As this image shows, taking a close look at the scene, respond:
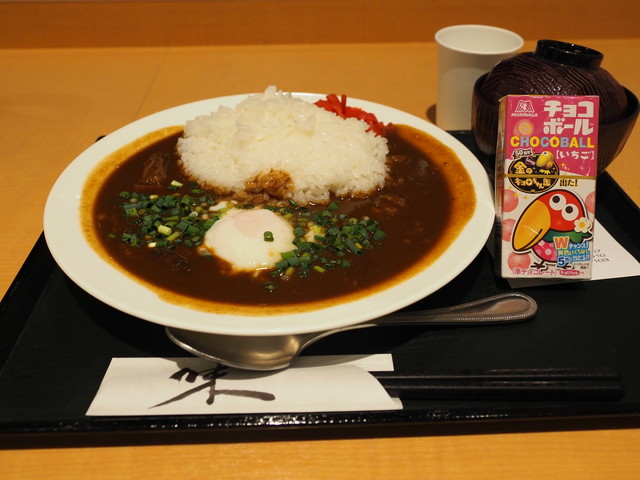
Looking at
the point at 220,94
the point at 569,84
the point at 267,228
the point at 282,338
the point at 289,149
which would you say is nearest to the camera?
the point at 282,338

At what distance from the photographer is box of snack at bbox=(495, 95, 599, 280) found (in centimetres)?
194

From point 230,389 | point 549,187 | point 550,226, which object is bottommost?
point 230,389

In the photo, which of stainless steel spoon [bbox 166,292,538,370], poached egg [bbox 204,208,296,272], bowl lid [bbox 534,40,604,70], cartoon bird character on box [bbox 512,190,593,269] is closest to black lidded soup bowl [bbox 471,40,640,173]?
bowl lid [bbox 534,40,604,70]

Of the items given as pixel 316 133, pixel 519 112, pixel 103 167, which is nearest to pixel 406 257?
pixel 519 112

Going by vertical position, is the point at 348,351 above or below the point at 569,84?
below

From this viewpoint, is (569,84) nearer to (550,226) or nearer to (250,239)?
(550,226)

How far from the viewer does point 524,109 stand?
2.00m

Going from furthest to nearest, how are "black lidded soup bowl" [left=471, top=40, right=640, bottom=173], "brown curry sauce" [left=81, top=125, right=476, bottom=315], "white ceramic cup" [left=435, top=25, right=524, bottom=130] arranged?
"white ceramic cup" [left=435, top=25, right=524, bottom=130] < "black lidded soup bowl" [left=471, top=40, right=640, bottom=173] < "brown curry sauce" [left=81, top=125, right=476, bottom=315]

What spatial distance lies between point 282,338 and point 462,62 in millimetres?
2026

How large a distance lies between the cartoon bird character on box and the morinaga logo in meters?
0.30

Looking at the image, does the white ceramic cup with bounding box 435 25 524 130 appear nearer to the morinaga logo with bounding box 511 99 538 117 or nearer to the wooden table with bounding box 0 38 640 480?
→ the wooden table with bounding box 0 38 640 480

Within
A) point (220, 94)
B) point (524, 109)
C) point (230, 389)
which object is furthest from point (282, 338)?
point (220, 94)

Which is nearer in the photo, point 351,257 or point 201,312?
point 201,312

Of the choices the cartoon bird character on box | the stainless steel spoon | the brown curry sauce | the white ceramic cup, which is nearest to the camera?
the stainless steel spoon
